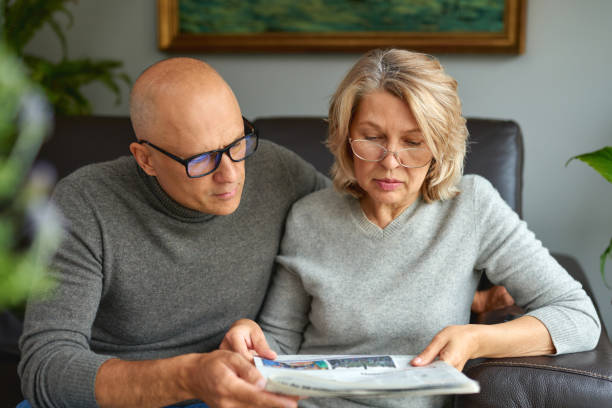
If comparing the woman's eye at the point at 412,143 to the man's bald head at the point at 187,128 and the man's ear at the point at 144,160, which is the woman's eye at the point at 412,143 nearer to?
the man's bald head at the point at 187,128

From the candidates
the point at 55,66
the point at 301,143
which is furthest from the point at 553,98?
the point at 55,66

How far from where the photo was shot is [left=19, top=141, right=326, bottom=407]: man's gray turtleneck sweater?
44.8 inches

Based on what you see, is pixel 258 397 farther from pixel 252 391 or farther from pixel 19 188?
pixel 19 188

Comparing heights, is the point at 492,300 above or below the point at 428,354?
below

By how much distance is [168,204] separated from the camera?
4.29ft

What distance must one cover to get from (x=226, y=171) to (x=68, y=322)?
44 centimetres

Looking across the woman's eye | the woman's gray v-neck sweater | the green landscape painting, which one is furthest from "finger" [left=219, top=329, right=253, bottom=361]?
the green landscape painting

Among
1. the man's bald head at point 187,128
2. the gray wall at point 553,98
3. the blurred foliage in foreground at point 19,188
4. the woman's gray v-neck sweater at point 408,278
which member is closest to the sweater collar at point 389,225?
the woman's gray v-neck sweater at point 408,278

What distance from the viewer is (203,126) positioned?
3.90ft

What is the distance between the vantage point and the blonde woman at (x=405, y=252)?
121 centimetres

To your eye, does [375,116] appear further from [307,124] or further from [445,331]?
[307,124]

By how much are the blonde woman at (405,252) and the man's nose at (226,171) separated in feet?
0.90

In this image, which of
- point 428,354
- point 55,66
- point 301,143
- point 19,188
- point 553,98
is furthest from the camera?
point 55,66

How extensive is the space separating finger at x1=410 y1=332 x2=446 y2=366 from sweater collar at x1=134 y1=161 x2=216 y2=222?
0.59 metres
